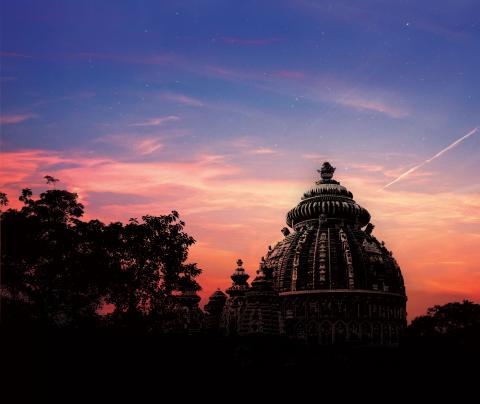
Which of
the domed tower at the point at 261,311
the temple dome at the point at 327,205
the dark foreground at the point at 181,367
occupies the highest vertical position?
the temple dome at the point at 327,205

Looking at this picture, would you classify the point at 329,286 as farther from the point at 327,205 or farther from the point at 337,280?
the point at 327,205

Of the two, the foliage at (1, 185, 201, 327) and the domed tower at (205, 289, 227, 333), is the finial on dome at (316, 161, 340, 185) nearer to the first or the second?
the domed tower at (205, 289, 227, 333)

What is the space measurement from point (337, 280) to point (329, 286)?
49.9 inches

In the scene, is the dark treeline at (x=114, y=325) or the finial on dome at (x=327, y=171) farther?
the finial on dome at (x=327, y=171)

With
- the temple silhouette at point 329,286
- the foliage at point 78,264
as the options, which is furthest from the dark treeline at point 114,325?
the temple silhouette at point 329,286

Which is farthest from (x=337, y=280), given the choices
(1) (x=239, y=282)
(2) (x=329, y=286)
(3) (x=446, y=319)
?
(3) (x=446, y=319)

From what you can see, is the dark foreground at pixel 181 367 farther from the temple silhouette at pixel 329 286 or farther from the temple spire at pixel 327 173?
the temple spire at pixel 327 173

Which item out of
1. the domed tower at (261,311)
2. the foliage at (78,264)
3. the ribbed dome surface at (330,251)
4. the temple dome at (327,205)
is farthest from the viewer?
the temple dome at (327,205)

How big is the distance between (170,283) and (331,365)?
12279 millimetres

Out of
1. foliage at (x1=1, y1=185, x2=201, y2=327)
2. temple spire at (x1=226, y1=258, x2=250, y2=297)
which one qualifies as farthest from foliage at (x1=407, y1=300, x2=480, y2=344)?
foliage at (x1=1, y1=185, x2=201, y2=327)

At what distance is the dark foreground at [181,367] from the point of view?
23062 millimetres

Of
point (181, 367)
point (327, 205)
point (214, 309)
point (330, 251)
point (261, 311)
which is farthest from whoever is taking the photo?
point (214, 309)

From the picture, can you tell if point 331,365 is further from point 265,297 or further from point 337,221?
point 337,221

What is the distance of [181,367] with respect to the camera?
2722 cm
